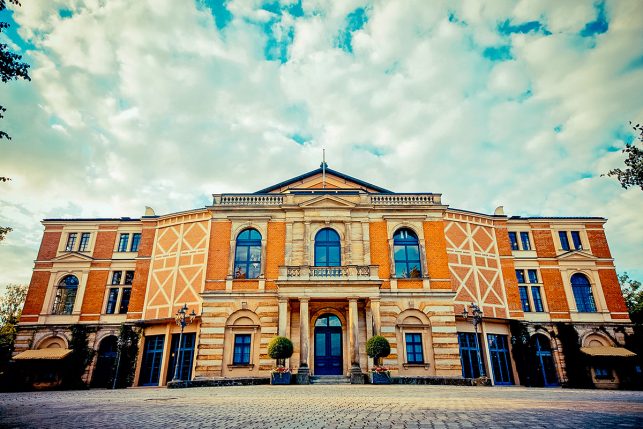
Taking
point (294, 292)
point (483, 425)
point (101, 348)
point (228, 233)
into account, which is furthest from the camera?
point (101, 348)

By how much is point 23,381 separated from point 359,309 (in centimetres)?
2268

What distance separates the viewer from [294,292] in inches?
794

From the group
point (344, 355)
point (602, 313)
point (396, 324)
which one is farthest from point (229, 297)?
point (602, 313)

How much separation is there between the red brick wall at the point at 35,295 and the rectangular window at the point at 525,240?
121ft

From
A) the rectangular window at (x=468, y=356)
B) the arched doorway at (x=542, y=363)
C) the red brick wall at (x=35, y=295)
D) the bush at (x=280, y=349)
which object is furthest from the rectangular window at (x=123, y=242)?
the arched doorway at (x=542, y=363)

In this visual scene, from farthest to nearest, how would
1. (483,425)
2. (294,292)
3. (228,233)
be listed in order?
1. (228,233)
2. (294,292)
3. (483,425)

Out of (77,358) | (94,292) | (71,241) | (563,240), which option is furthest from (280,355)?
(563,240)

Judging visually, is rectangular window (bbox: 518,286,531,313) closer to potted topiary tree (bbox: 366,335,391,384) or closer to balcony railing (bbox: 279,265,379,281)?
balcony railing (bbox: 279,265,379,281)

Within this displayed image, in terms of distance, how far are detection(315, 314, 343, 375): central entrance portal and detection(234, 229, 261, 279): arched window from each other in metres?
5.14

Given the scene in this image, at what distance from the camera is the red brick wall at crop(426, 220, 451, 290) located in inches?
882

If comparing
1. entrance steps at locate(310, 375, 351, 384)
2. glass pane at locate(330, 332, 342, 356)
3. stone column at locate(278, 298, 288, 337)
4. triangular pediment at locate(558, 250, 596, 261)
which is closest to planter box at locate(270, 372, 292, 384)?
entrance steps at locate(310, 375, 351, 384)

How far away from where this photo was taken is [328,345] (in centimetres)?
2122

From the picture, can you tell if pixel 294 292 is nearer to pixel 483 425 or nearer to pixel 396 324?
pixel 396 324

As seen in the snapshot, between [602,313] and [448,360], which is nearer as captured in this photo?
[448,360]
